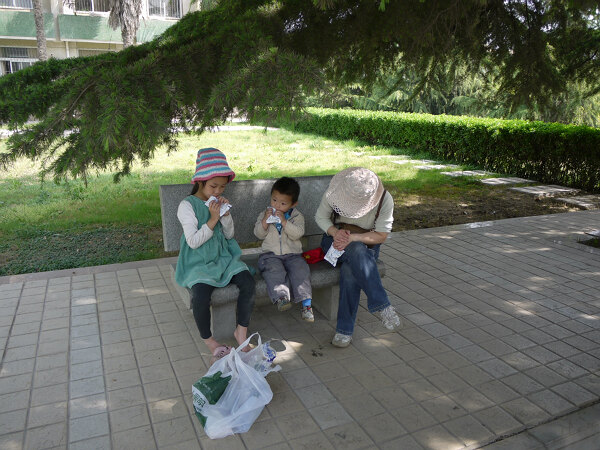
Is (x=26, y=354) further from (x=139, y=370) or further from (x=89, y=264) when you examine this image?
(x=89, y=264)

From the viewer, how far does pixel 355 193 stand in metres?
3.79

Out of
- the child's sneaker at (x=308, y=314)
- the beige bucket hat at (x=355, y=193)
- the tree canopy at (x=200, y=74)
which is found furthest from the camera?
the child's sneaker at (x=308, y=314)

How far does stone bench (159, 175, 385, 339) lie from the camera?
370cm

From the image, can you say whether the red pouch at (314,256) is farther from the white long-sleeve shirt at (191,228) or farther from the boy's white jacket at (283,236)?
the white long-sleeve shirt at (191,228)

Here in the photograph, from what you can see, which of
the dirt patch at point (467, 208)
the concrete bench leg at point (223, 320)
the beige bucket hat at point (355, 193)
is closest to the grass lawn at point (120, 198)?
the dirt patch at point (467, 208)

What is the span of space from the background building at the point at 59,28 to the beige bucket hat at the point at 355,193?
895 inches

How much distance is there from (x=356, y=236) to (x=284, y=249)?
596 mm

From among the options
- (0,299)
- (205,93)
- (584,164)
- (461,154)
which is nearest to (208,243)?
(205,93)

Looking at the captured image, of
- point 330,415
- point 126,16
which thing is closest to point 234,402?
point 330,415

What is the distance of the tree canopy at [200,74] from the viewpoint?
333cm

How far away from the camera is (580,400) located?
315 cm

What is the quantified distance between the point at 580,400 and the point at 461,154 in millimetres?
11198

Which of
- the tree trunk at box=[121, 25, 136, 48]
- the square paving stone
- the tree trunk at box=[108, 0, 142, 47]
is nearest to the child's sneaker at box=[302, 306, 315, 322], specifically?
the square paving stone

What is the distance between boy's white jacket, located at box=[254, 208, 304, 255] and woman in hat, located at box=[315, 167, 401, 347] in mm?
216
